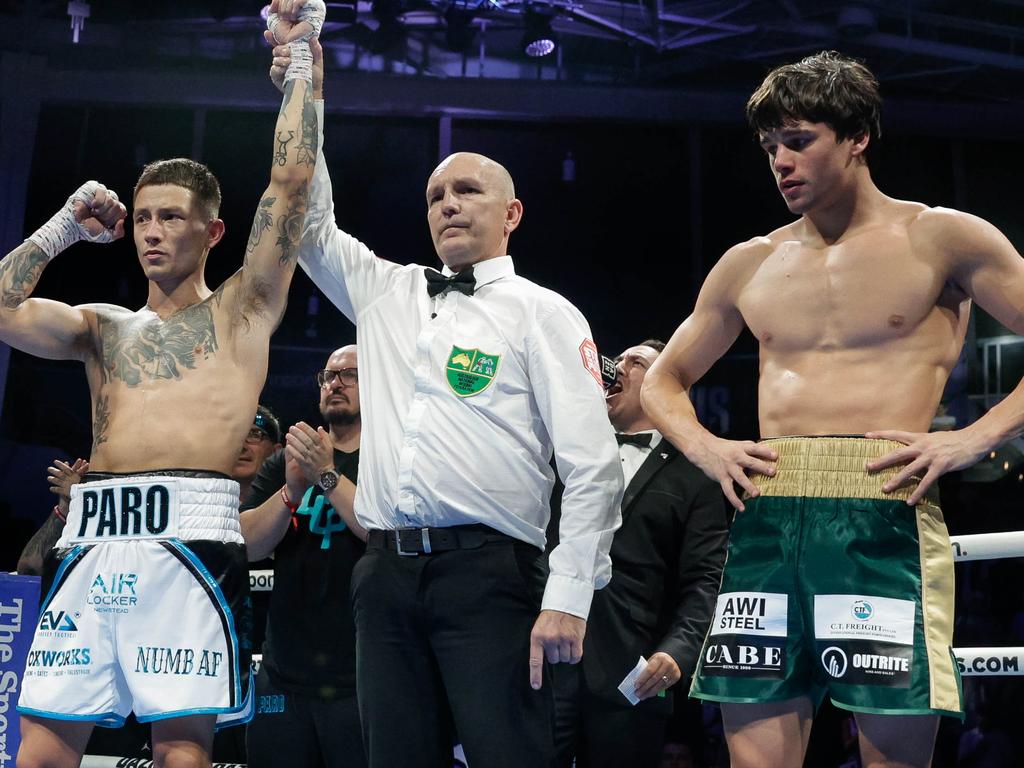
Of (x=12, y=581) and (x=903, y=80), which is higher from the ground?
(x=903, y=80)

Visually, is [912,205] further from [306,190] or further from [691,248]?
[691,248]

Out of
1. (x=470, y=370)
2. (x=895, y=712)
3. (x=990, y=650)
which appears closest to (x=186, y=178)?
(x=470, y=370)

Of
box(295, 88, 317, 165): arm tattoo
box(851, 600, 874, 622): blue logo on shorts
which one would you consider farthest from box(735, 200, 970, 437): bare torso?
box(295, 88, 317, 165): arm tattoo

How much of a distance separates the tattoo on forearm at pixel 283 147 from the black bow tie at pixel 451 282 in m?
0.43

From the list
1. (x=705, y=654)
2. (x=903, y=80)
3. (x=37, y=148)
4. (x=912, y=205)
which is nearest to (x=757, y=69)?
(x=903, y=80)

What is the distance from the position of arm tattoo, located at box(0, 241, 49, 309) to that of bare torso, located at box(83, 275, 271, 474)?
0.64 ft

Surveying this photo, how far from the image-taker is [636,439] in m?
3.22

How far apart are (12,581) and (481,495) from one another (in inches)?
59.0

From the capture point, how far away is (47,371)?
6969 millimetres

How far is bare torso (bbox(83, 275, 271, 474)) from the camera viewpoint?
2.33 meters

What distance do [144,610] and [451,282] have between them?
35.1 inches

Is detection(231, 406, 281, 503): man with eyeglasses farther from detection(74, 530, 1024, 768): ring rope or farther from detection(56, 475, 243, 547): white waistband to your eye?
detection(74, 530, 1024, 768): ring rope

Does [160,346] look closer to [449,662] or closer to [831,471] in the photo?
[449,662]

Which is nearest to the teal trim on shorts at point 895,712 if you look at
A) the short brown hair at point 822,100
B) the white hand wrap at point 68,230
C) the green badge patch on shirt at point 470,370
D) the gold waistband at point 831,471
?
the gold waistband at point 831,471
